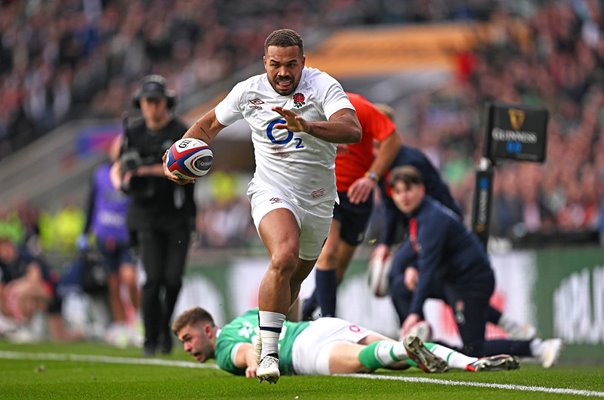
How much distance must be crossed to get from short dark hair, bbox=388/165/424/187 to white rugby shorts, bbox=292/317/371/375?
1880 millimetres

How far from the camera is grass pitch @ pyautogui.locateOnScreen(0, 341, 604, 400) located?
7449 mm

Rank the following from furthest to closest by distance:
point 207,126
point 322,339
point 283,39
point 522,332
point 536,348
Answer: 1. point 522,332
2. point 536,348
3. point 322,339
4. point 207,126
5. point 283,39

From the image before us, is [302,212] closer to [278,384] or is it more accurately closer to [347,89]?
[278,384]

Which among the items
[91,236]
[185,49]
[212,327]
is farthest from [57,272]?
[185,49]

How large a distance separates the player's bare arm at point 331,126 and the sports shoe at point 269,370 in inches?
50.8

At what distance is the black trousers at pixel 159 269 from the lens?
41.0ft

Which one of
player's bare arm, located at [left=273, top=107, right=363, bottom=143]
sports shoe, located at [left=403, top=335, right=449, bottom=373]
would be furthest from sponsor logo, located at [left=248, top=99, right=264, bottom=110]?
sports shoe, located at [left=403, top=335, right=449, bottom=373]

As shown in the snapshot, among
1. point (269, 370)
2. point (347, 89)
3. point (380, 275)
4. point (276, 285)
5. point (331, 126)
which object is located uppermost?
point (347, 89)

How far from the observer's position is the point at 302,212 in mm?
8297

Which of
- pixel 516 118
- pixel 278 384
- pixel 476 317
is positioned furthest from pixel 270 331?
pixel 516 118

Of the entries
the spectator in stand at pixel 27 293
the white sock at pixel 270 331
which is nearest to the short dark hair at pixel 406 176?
the white sock at pixel 270 331

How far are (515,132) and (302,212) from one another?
4.62 meters

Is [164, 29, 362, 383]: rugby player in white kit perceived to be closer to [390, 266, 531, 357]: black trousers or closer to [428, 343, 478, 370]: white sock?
[428, 343, 478, 370]: white sock

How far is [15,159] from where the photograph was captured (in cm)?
3428
